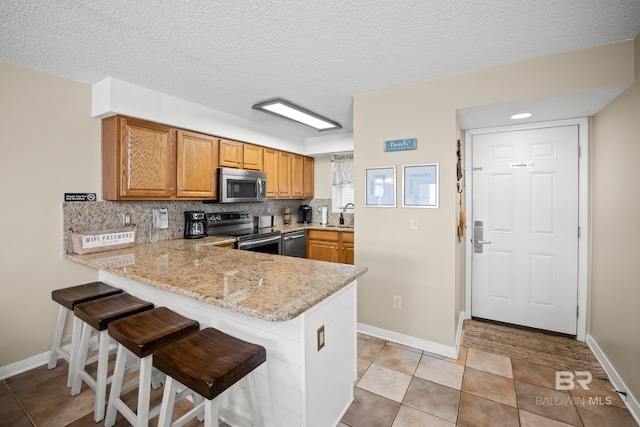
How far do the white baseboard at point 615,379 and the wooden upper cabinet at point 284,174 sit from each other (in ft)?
12.7

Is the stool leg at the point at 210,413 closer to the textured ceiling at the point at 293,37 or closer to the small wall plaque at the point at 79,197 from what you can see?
the textured ceiling at the point at 293,37

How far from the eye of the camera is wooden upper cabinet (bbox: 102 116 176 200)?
2607 millimetres

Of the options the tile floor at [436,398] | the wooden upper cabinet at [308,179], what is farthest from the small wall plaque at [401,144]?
the wooden upper cabinet at [308,179]

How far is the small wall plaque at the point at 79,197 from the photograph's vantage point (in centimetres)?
251

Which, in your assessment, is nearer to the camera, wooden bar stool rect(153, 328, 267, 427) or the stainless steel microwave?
wooden bar stool rect(153, 328, 267, 427)

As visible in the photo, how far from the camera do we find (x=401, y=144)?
8.60 ft

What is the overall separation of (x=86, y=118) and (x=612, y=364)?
4.70 metres

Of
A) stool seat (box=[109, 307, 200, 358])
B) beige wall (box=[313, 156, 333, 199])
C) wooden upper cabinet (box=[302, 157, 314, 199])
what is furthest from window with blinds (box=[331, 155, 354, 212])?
stool seat (box=[109, 307, 200, 358])

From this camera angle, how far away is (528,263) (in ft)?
9.71

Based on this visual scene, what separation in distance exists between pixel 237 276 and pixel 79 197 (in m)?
1.91

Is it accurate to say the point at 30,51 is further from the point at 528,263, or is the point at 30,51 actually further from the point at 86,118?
the point at 528,263

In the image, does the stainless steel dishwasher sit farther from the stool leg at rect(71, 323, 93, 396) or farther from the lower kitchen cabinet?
the stool leg at rect(71, 323, 93, 396)

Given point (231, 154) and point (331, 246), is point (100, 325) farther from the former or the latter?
point (331, 246)

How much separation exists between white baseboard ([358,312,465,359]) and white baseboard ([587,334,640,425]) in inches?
39.6
